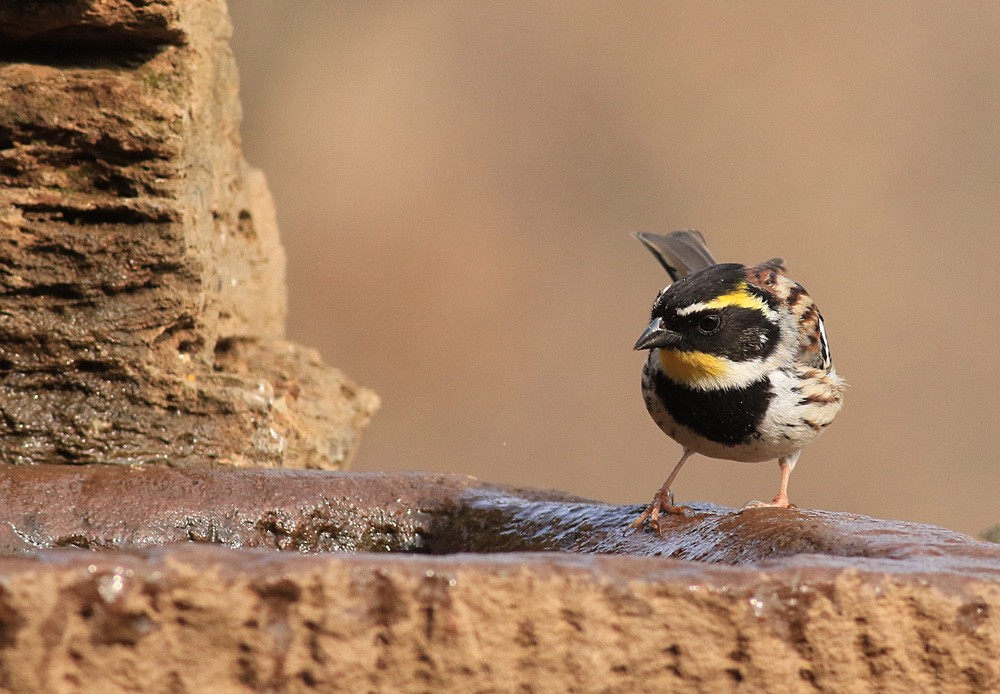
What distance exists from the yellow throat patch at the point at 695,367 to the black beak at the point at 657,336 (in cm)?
9

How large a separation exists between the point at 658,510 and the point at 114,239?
236cm

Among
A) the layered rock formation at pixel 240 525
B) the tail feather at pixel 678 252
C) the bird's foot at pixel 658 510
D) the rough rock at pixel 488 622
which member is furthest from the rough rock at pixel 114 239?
the rough rock at pixel 488 622

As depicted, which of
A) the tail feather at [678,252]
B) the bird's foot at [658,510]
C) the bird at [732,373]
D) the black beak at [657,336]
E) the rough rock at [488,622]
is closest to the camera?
the rough rock at [488,622]

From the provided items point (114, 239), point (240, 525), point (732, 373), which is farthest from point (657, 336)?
point (114, 239)

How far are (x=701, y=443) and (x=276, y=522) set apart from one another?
5.33 feet

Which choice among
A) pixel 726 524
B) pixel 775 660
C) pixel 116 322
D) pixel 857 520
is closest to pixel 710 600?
pixel 775 660

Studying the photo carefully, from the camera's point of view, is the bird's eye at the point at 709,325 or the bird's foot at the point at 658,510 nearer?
the bird's foot at the point at 658,510

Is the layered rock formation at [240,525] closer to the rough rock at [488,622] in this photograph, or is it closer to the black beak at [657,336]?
the rough rock at [488,622]

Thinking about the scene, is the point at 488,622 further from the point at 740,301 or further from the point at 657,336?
the point at 740,301

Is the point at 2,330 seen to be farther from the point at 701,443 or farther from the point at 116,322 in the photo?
the point at 701,443

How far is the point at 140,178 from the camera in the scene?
5328 mm

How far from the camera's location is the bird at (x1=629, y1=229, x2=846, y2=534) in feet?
16.7

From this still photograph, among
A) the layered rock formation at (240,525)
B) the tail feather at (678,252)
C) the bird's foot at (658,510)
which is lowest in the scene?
the bird's foot at (658,510)

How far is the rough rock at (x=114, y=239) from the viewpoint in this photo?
5.17 m
